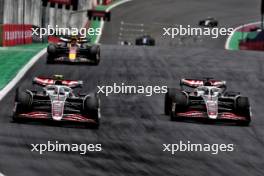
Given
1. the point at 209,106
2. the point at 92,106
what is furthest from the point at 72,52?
the point at 92,106

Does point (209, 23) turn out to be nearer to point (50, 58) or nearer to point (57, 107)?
point (50, 58)

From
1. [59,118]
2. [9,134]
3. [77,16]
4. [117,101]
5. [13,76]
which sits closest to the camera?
[9,134]

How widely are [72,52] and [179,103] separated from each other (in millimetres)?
12065

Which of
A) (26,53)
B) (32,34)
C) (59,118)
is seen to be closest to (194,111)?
(59,118)

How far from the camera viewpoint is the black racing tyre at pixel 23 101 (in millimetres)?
17875

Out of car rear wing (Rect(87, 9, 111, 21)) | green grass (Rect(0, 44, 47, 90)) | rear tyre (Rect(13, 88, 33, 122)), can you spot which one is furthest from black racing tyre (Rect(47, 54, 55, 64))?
car rear wing (Rect(87, 9, 111, 21))

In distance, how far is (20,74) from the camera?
2803 cm

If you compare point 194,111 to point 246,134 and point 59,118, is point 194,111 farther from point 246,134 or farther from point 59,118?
point 59,118

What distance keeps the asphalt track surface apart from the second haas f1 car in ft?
0.89

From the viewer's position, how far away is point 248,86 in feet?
90.3

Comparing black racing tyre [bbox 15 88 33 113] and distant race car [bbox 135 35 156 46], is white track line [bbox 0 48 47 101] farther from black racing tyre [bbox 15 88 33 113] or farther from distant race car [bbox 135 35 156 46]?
distant race car [bbox 135 35 156 46]

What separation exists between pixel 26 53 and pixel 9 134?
755 inches

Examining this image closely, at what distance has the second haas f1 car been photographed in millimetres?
19500

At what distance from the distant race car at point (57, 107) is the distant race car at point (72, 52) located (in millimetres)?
12233
